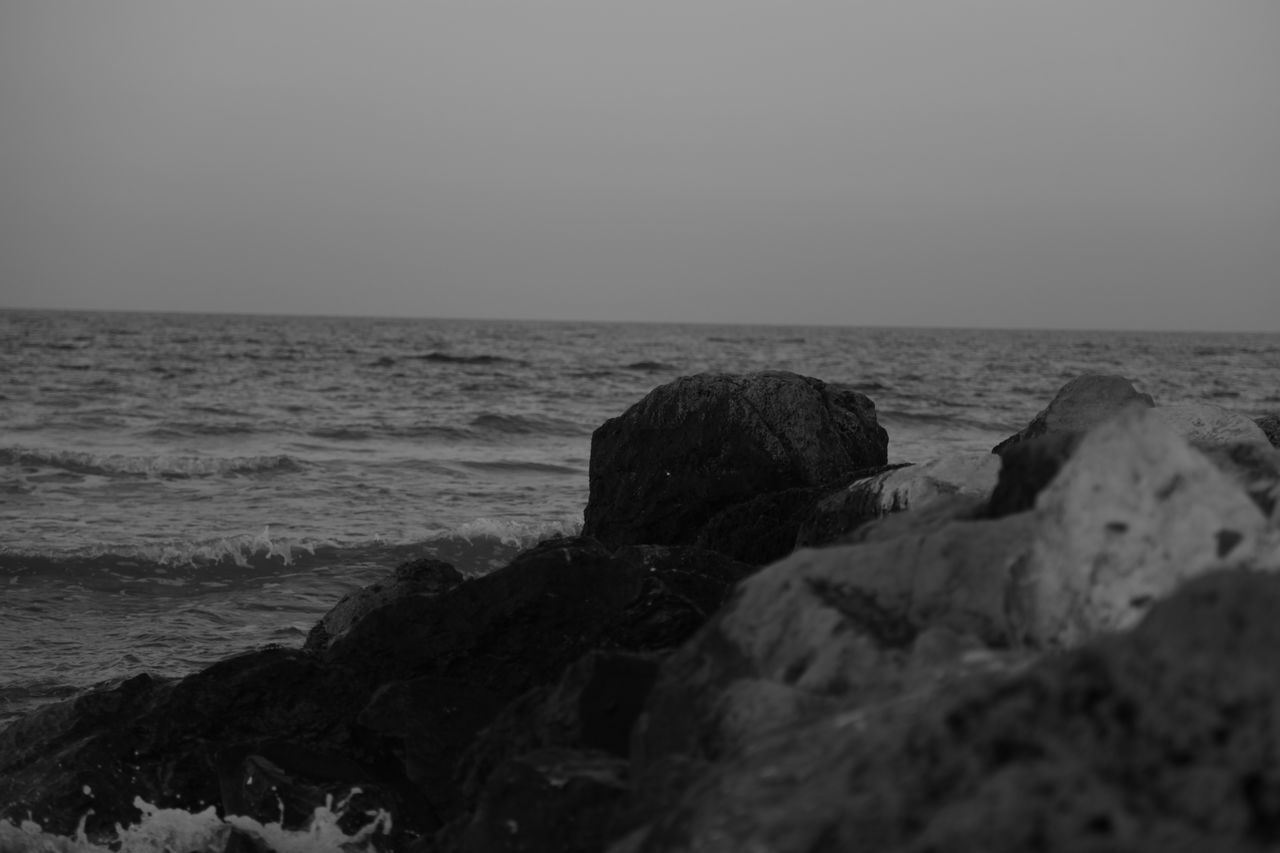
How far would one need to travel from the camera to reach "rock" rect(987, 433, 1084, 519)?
315 cm

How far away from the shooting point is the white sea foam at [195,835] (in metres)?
4.40

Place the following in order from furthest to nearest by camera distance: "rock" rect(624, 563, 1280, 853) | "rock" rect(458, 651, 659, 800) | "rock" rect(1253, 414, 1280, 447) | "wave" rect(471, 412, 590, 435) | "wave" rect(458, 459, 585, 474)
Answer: "wave" rect(471, 412, 590, 435)
"wave" rect(458, 459, 585, 474)
"rock" rect(1253, 414, 1280, 447)
"rock" rect(458, 651, 659, 800)
"rock" rect(624, 563, 1280, 853)

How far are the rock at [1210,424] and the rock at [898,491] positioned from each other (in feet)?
3.63

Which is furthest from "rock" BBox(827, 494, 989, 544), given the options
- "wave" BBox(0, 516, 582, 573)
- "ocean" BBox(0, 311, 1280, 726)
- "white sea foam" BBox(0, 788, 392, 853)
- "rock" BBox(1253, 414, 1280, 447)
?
"wave" BBox(0, 516, 582, 573)

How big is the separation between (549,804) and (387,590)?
3319mm

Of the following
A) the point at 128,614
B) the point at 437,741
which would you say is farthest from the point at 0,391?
the point at 437,741

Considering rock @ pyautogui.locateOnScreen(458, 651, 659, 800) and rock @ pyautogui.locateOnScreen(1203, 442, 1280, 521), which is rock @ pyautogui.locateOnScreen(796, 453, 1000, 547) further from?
rock @ pyautogui.locateOnScreen(458, 651, 659, 800)

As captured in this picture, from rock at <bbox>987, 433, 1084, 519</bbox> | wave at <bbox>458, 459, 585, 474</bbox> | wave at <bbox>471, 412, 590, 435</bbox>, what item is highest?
rock at <bbox>987, 433, 1084, 519</bbox>

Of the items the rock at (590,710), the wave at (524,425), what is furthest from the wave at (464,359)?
the rock at (590,710)

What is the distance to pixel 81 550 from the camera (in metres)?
10.1

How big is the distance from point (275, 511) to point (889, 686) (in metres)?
10.8

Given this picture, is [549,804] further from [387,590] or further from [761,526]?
[761,526]

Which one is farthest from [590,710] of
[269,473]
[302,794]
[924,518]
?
[269,473]

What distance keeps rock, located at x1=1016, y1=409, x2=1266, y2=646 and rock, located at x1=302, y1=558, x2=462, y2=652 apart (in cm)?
390
